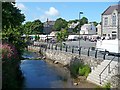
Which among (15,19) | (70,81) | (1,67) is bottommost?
(70,81)

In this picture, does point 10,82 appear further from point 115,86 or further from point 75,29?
point 75,29

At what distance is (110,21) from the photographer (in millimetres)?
66500

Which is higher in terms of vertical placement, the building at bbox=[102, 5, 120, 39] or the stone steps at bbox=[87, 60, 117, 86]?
the building at bbox=[102, 5, 120, 39]

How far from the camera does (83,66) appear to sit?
89.5 ft

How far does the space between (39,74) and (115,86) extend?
11726 mm

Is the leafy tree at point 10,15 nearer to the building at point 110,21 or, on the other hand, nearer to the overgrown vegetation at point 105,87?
the overgrown vegetation at point 105,87

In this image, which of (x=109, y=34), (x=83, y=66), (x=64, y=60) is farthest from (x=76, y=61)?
(x=109, y=34)

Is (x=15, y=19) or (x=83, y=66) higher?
(x=15, y=19)

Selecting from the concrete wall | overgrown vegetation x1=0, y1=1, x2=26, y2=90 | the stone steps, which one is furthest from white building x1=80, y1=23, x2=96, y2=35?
the stone steps

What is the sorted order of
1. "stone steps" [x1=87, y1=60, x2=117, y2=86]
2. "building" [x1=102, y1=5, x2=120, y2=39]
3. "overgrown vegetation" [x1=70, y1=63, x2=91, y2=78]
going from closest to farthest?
"stone steps" [x1=87, y1=60, x2=117, y2=86] → "overgrown vegetation" [x1=70, y1=63, x2=91, y2=78] → "building" [x1=102, y1=5, x2=120, y2=39]

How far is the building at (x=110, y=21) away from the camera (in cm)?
6419

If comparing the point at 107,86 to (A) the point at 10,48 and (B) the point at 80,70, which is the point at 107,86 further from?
(A) the point at 10,48

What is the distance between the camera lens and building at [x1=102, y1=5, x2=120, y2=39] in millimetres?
64188

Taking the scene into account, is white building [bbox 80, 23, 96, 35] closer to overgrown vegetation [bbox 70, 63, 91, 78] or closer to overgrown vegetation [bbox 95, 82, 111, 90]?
overgrown vegetation [bbox 70, 63, 91, 78]
